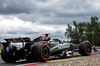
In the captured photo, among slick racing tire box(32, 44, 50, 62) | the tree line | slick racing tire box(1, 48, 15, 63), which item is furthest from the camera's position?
the tree line

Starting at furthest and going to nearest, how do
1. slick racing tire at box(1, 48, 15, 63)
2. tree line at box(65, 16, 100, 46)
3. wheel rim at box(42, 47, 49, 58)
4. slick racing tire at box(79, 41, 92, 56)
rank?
tree line at box(65, 16, 100, 46) < slick racing tire at box(79, 41, 92, 56) < slick racing tire at box(1, 48, 15, 63) < wheel rim at box(42, 47, 49, 58)

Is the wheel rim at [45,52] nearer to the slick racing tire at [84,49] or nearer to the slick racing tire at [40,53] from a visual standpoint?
the slick racing tire at [40,53]

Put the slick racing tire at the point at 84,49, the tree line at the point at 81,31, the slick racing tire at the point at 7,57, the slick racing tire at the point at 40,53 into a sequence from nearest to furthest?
the slick racing tire at the point at 40,53 → the slick racing tire at the point at 7,57 → the slick racing tire at the point at 84,49 → the tree line at the point at 81,31

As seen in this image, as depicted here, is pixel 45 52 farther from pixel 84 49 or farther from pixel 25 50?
pixel 84 49

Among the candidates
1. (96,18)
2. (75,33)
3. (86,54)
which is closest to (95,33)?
(96,18)

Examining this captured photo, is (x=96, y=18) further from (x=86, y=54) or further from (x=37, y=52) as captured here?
(x=37, y=52)

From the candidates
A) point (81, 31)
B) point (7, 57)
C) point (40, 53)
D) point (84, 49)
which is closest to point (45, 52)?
point (40, 53)

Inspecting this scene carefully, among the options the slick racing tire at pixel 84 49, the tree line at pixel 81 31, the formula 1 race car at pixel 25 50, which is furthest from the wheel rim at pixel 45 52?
the tree line at pixel 81 31

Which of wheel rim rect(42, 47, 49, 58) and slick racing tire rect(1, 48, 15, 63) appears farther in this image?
slick racing tire rect(1, 48, 15, 63)

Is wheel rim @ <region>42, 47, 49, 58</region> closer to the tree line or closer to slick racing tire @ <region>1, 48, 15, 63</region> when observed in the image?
slick racing tire @ <region>1, 48, 15, 63</region>

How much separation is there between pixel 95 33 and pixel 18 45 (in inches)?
2286

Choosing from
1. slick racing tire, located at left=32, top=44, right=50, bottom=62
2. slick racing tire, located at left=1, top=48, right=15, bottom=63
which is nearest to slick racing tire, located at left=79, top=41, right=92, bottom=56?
slick racing tire, located at left=32, top=44, right=50, bottom=62

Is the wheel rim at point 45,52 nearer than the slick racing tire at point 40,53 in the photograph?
No

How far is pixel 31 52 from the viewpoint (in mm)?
11117
